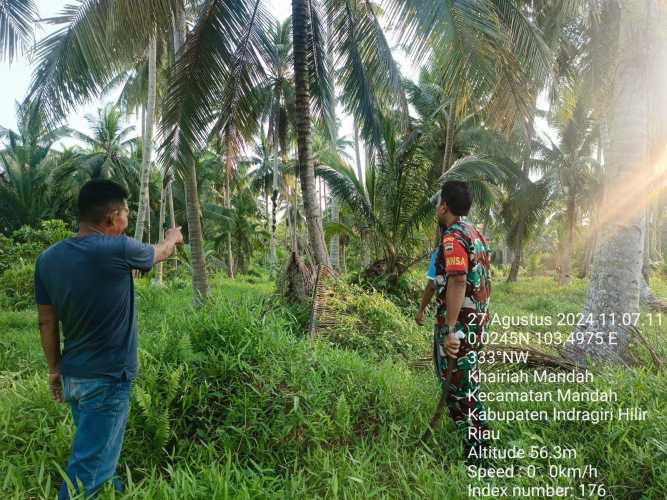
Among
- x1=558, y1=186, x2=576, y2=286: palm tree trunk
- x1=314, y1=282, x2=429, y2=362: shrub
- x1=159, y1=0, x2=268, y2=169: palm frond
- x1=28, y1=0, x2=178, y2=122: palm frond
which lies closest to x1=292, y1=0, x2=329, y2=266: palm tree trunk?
x1=159, y1=0, x2=268, y2=169: palm frond

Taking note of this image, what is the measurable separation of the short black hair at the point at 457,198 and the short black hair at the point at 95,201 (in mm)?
1949

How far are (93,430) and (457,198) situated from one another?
235cm

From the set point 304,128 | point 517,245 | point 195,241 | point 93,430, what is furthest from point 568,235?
point 93,430

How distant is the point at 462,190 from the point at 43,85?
490cm

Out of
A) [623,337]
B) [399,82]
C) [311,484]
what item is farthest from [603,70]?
[311,484]

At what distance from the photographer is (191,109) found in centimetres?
515

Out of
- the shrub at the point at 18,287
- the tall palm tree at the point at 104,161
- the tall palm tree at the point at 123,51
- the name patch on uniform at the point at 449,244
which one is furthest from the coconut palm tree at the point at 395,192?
the tall palm tree at the point at 104,161

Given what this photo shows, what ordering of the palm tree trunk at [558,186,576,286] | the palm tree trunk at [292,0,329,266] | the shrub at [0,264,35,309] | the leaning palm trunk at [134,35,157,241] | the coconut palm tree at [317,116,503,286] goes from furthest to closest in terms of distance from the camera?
1. the palm tree trunk at [558,186,576,286]
2. the leaning palm trunk at [134,35,157,241]
3. the shrub at [0,264,35,309]
4. the coconut palm tree at [317,116,503,286]
5. the palm tree trunk at [292,0,329,266]

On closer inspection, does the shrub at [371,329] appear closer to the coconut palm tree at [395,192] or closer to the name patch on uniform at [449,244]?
the name patch on uniform at [449,244]

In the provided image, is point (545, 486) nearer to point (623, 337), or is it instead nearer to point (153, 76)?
point (623, 337)

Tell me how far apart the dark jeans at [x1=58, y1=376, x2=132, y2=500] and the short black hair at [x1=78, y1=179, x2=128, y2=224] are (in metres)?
0.81

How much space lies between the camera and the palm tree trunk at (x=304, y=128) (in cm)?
593

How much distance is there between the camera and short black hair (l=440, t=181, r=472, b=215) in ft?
8.07

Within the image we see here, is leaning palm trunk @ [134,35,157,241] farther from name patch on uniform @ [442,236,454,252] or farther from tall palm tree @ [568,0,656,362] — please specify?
tall palm tree @ [568,0,656,362]
